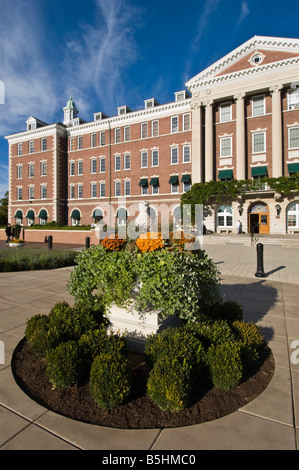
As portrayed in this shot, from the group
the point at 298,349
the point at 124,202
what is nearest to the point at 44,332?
the point at 298,349

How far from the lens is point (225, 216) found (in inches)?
1288

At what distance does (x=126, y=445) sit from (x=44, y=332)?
6.47 feet

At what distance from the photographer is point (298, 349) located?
162 inches

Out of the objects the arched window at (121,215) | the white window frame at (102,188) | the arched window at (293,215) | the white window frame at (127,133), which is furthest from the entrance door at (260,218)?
the white window frame at (102,188)

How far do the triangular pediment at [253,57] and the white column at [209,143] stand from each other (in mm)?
3536

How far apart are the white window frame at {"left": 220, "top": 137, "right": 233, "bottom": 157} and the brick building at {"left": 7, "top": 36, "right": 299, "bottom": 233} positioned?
0.12 meters

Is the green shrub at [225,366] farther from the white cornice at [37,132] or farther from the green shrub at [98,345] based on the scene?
the white cornice at [37,132]

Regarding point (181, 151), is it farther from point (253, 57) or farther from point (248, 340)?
point (248, 340)

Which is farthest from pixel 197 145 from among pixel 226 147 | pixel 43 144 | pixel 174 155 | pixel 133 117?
pixel 43 144

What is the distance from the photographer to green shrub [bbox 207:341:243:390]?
299 centimetres

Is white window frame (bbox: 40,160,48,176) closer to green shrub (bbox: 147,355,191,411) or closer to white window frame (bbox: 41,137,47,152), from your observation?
white window frame (bbox: 41,137,47,152)

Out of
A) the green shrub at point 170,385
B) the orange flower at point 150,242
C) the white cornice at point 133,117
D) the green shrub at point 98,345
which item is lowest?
the green shrub at point 170,385

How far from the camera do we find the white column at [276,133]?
29641 millimetres
